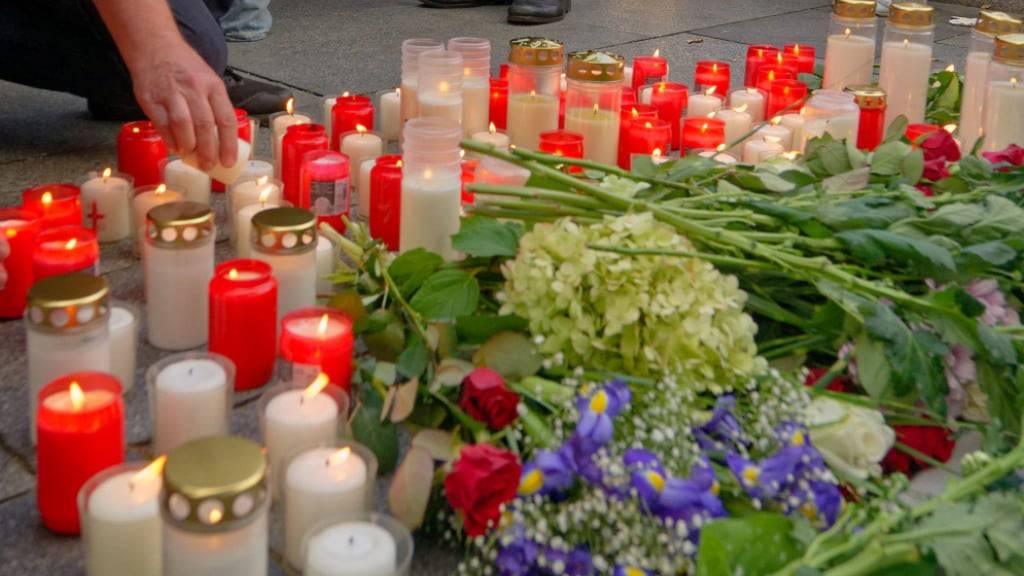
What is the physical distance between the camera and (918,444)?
1326mm

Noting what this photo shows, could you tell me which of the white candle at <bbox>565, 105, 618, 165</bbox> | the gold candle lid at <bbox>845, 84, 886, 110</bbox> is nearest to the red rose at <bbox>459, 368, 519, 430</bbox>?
the white candle at <bbox>565, 105, 618, 165</bbox>

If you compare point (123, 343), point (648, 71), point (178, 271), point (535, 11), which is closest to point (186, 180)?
point (178, 271)

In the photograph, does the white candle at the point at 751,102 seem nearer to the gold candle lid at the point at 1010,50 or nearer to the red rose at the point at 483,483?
the gold candle lid at the point at 1010,50

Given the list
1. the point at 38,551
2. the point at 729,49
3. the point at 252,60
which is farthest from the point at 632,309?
the point at 729,49

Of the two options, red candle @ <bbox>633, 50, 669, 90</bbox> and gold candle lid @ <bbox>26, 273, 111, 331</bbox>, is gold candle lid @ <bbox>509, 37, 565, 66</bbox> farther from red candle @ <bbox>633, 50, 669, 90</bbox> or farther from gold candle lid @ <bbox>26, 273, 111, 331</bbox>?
gold candle lid @ <bbox>26, 273, 111, 331</bbox>

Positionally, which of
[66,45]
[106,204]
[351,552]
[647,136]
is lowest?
[351,552]

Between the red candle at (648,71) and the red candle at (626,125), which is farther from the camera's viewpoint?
the red candle at (648,71)

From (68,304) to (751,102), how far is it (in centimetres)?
168

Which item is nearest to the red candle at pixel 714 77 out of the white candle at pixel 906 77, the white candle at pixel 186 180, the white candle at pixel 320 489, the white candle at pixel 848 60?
the white candle at pixel 848 60

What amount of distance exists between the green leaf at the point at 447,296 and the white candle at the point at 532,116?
0.88m

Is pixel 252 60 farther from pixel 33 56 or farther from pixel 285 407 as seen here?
pixel 285 407

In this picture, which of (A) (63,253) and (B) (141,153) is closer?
(A) (63,253)

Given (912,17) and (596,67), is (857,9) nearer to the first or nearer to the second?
(912,17)

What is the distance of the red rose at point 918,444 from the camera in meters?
1.33
